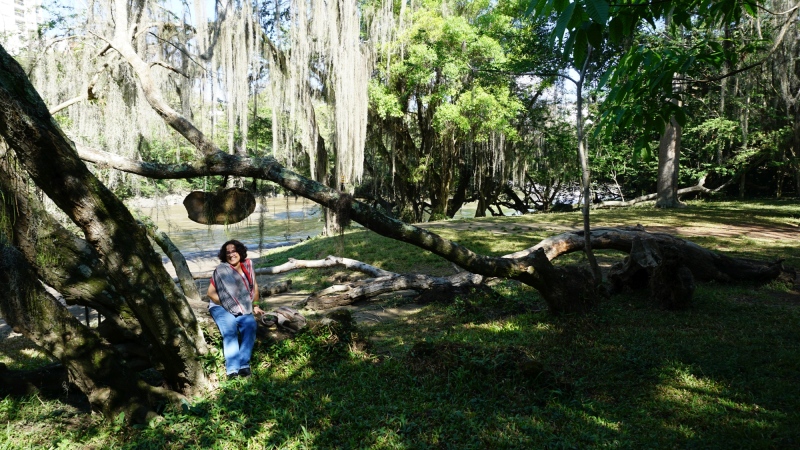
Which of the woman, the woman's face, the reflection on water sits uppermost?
the woman's face

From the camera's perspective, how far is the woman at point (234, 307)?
476 cm

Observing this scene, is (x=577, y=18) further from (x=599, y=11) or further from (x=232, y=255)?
(x=232, y=255)

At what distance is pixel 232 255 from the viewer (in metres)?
5.19

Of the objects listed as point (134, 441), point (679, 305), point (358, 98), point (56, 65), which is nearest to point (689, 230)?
point (679, 305)

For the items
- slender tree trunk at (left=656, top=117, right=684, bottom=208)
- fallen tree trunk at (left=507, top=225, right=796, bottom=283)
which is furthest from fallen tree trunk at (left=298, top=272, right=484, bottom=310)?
slender tree trunk at (left=656, top=117, right=684, bottom=208)

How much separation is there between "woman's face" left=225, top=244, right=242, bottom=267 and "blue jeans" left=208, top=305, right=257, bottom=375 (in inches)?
18.4

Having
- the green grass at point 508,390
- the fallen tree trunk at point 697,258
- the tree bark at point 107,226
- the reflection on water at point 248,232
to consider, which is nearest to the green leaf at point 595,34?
the green grass at point 508,390

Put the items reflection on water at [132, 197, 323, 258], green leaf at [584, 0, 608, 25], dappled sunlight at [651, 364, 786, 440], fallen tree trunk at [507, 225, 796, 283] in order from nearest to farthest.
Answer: green leaf at [584, 0, 608, 25]
dappled sunlight at [651, 364, 786, 440]
fallen tree trunk at [507, 225, 796, 283]
reflection on water at [132, 197, 323, 258]

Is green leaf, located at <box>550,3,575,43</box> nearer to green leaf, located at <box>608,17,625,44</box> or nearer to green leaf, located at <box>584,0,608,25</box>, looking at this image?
green leaf, located at <box>584,0,608,25</box>

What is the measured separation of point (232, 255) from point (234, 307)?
53 centimetres

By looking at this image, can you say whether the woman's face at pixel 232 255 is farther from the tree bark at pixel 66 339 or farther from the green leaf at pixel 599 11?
the green leaf at pixel 599 11

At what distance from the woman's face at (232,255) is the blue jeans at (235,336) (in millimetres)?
467

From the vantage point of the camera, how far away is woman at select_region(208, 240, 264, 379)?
187 inches

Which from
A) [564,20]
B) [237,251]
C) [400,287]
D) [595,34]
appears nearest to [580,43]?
[595,34]
